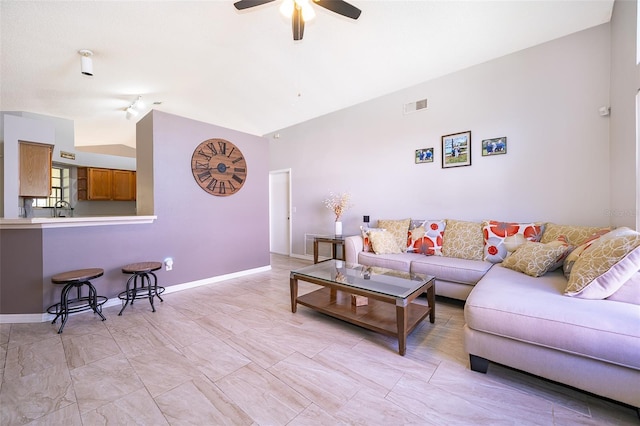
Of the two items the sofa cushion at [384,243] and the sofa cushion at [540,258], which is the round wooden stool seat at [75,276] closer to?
the sofa cushion at [384,243]

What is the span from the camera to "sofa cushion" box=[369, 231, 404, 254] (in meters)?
3.29

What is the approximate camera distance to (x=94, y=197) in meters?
6.04

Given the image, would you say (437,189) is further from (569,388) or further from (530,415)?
(530,415)

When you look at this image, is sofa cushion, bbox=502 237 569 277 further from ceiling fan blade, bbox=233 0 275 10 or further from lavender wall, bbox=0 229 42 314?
lavender wall, bbox=0 229 42 314

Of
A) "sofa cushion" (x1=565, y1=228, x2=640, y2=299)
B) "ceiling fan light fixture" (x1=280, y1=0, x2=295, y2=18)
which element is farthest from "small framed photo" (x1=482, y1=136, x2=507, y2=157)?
"ceiling fan light fixture" (x1=280, y1=0, x2=295, y2=18)

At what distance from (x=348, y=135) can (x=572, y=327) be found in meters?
3.96

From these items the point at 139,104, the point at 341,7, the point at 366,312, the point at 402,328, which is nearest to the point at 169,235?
the point at 139,104

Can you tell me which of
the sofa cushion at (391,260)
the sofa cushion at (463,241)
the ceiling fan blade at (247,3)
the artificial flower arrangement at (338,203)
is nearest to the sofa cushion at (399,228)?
the sofa cushion at (391,260)

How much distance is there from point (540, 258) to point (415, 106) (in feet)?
8.76

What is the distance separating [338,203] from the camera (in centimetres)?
464

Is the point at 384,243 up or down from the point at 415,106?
down

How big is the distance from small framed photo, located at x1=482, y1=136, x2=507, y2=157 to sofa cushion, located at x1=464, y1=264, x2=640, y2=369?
1.93 meters

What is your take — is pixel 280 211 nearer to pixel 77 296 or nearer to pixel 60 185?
pixel 77 296

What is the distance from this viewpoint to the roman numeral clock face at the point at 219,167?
349cm
